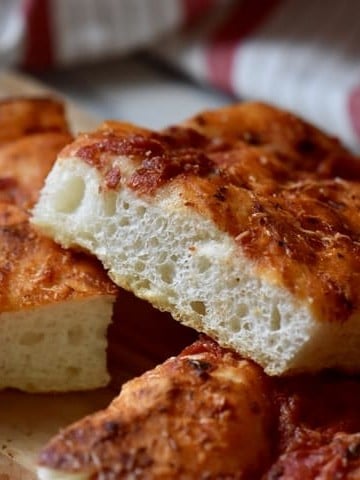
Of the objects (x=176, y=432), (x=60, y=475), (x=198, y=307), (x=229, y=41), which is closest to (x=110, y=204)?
(x=198, y=307)

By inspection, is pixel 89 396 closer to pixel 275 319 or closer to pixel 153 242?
pixel 153 242

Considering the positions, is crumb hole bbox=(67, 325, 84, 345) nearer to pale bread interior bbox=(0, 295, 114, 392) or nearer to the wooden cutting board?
pale bread interior bbox=(0, 295, 114, 392)

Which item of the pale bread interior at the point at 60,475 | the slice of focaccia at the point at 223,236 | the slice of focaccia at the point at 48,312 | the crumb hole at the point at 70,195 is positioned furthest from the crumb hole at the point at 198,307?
the pale bread interior at the point at 60,475

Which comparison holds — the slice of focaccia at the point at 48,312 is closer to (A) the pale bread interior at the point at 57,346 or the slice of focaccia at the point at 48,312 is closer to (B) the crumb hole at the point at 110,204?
(A) the pale bread interior at the point at 57,346

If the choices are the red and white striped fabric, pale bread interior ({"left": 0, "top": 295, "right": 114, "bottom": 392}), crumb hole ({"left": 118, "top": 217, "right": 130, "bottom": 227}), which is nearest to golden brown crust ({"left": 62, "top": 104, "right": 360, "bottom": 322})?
crumb hole ({"left": 118, "top": 217, "right": 130, "bottom": 227})

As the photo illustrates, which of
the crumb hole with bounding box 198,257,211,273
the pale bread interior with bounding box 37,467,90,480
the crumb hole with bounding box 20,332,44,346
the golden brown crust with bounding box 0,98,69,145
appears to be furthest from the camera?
the golden brown crust with bounding box 0,98,69,145

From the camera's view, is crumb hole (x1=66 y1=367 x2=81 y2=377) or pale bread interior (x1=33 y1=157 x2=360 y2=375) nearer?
pale bread interior (x1=33 y1=157 x2=360 y2=375)
